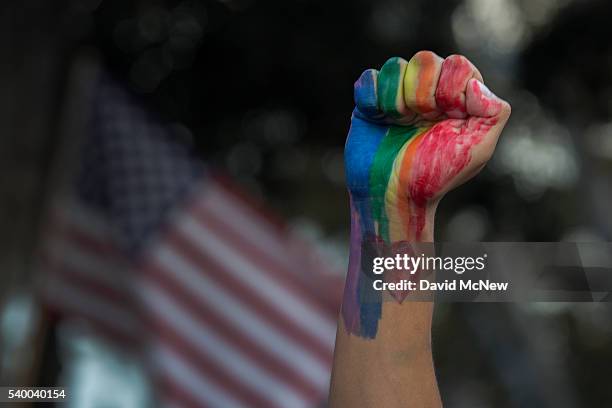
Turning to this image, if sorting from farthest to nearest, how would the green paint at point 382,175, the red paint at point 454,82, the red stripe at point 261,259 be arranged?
the red stripe at point 261,259 → the green paint at point 382,175 → the red paint at point 454,82

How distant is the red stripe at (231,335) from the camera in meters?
6.89

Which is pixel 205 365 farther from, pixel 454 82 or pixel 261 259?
pixel 454 82

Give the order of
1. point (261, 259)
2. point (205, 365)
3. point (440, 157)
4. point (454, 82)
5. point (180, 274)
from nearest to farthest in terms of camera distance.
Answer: point (454, 82) → point (440, 157) → point (205, 365) → point (180, 274) → point (261, 259)

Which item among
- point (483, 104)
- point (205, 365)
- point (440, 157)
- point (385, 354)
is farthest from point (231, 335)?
point (483, 104)

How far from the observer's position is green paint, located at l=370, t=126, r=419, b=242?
2.86m

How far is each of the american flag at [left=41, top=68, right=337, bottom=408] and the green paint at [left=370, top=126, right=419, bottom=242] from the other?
4.05 meters

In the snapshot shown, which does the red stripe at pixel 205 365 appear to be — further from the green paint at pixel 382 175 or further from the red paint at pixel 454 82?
the red paint at pixel 454 82

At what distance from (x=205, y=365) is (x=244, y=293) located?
58 centimetres

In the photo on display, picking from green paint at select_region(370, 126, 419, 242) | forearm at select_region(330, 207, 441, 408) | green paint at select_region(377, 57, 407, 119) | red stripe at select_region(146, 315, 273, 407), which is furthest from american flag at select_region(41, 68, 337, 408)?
green paint at select_region(377, 57, 407, 119)

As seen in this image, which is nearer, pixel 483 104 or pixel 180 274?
pixel 483 104

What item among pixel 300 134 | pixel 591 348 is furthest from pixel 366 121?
pixel 591 348

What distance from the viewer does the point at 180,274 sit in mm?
6988

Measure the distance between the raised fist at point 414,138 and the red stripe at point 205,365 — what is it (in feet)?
13.6

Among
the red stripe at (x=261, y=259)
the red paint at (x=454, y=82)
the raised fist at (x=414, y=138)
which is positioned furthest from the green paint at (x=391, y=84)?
A: the red stripe at (x=261, y=259)
